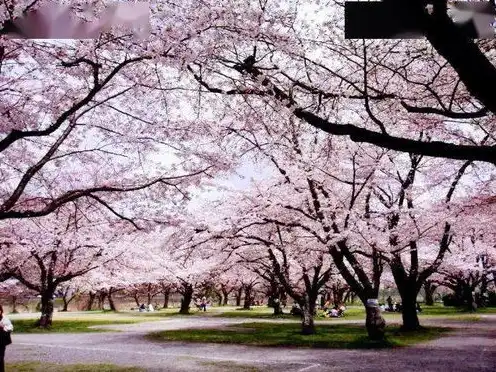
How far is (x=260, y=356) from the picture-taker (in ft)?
43.3

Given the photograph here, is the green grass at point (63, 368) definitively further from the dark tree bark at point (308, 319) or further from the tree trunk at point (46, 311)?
the tree trunk at point (46, 311)

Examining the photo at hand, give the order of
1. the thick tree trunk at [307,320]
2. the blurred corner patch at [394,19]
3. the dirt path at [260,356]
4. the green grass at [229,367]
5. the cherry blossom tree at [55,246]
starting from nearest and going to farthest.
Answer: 1. the blurred corner patch at [394,19]
2. the green grass at [229,367]
3. the dirt path at [260,356]
4. the cherry blossom tree at [55,246]
5. the thick tree trunk at [307,320]

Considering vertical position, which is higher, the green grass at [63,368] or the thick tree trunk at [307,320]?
the thick tree trunk at [307,320]

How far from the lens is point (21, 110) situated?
9.30 meters

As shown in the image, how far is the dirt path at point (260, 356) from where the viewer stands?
1128cm

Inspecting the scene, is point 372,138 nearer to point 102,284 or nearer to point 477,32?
point 477,32

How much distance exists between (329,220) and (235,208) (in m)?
5.85

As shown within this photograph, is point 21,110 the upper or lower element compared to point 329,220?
upper

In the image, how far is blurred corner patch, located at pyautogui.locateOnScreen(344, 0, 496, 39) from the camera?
4438mm

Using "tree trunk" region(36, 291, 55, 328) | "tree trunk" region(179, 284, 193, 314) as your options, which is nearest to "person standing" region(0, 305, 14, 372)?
"tree trunk" region(36, 291, 55, 328)

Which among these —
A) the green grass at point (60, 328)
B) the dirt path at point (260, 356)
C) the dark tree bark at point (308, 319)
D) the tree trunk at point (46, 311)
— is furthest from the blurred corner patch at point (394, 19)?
the tree trunk at point (46, 311)

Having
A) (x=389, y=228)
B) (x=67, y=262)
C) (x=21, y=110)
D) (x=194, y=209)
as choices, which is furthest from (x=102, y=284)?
(x=21, y=110)

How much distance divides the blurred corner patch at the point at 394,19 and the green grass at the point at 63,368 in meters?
9.11

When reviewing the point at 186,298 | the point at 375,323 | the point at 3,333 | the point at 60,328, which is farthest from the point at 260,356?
the point at 186,298
